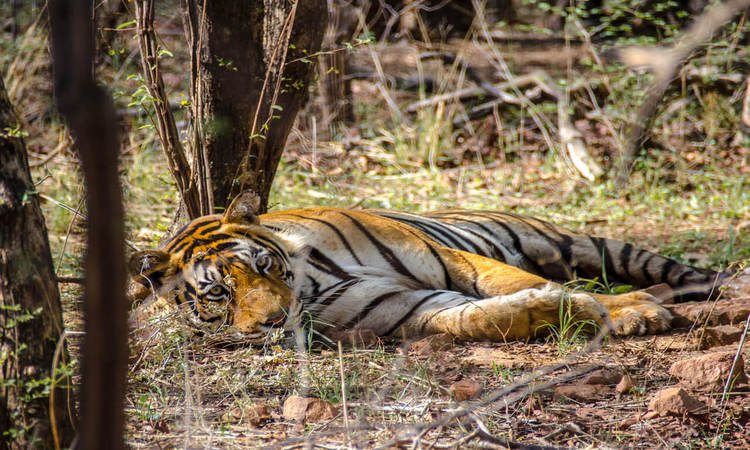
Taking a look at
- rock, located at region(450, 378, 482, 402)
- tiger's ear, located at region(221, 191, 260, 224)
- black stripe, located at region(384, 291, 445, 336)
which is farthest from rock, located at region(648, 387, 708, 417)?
tiger's ear, located at region(221, 191, 260, 224)

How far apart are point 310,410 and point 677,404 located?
1.01 meters

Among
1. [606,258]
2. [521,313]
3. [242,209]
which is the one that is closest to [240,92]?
[242,209]

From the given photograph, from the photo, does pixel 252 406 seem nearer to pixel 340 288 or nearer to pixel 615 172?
pixel 340 288

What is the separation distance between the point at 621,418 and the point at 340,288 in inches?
56.1

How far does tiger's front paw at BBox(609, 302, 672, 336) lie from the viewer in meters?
2.81

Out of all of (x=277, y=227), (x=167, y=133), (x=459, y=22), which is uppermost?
(x=459, y=22)

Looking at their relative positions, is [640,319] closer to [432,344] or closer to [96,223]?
[432,344]

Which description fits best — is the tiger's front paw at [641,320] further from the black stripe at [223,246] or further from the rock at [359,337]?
the black stripe at [223,246]

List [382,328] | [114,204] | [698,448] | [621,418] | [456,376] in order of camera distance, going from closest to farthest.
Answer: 1. [114,204]
2. [698,448]
3. [621,418]
4. [456,376]
5. [382,328]

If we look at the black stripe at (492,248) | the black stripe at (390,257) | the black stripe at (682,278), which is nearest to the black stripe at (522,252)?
the black stripe at (492,248)

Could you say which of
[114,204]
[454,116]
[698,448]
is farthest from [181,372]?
[454,116]

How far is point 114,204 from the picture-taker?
0.75m

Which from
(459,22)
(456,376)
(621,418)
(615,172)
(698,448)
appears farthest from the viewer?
(459,22)

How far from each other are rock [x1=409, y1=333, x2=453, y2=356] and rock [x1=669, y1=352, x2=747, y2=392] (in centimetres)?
88
